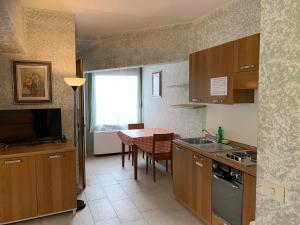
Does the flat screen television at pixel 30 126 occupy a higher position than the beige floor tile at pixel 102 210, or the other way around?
the flat screen television at pixel 30 126

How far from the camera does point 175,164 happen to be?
3240 mm

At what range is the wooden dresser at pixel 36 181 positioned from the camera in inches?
101

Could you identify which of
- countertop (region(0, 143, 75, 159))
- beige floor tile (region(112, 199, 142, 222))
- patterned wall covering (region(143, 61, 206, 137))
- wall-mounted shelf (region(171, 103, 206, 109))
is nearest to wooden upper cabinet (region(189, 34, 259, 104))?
wall-mounted shelf (region(171, 103, 206, 109))

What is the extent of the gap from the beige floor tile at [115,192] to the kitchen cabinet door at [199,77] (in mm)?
1717

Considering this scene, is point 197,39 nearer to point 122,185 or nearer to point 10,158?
point 122,185

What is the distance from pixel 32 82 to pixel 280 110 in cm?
290

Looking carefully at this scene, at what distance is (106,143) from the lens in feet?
18.7

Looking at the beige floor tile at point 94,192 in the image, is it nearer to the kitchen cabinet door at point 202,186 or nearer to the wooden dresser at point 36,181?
the wooden dresser at point 36,181

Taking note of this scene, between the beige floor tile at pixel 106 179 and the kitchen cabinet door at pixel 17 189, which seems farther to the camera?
the beige floor tile at pixel 106 179

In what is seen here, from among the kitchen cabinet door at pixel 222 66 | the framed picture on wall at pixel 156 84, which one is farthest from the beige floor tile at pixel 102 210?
the framed picture on wall at pixel 156 84

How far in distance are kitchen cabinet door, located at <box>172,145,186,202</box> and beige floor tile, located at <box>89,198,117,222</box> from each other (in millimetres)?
870

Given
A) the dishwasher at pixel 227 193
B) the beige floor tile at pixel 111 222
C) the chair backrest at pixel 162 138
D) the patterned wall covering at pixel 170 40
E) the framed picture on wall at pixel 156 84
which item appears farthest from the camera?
the framed picture on wall at pixel 156 84

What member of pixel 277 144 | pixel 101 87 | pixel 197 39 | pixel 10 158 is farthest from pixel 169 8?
pixel 101 87

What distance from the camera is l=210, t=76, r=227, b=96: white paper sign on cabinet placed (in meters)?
2.63
